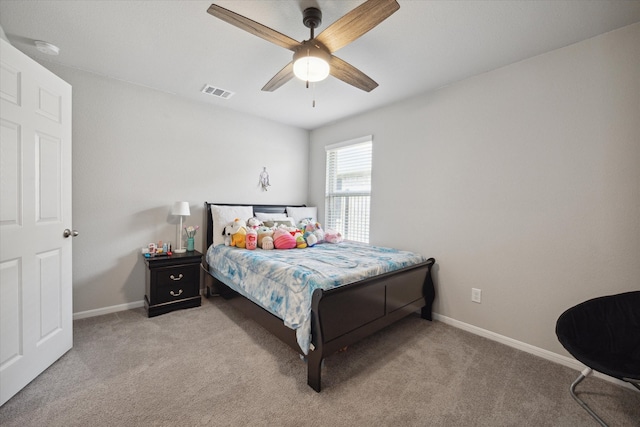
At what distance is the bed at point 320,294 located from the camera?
66.5 inches

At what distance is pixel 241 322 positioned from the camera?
2590 millimetres

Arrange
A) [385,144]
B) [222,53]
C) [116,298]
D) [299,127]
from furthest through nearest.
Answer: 1. [299,127]
2. [385,144]
3. [116,298]
4. [222,53]

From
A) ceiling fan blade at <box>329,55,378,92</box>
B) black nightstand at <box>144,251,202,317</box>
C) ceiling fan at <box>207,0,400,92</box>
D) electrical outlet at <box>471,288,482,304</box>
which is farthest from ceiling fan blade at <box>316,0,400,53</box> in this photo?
black nightstand at <box>144,251,202,317</box>

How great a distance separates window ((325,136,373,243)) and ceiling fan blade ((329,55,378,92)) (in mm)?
1334

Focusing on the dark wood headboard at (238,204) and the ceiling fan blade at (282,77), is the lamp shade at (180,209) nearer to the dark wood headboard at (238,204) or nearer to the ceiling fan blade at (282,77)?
the dark wood headboard at (238,204)

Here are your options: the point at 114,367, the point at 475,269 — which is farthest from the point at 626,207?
the point at 114,367

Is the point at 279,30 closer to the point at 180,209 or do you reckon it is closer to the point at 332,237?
the point at 180,209

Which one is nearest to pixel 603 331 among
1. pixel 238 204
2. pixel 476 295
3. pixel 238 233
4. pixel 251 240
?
pixel 476 295

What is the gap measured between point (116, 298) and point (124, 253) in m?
0.48

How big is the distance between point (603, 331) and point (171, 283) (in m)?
3.53

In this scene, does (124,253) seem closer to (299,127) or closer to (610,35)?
(299,127)

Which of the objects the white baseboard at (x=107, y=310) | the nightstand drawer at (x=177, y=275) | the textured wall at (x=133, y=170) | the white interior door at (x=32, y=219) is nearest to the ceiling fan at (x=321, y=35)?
the white interior door at (x=32, y=219)

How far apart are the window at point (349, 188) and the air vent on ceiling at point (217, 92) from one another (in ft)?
5.29

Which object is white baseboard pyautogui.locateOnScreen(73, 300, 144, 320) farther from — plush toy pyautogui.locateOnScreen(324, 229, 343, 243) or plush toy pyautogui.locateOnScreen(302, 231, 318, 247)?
plush toy pyautogui.locateOnScreen(324, 229, 343, 243)
